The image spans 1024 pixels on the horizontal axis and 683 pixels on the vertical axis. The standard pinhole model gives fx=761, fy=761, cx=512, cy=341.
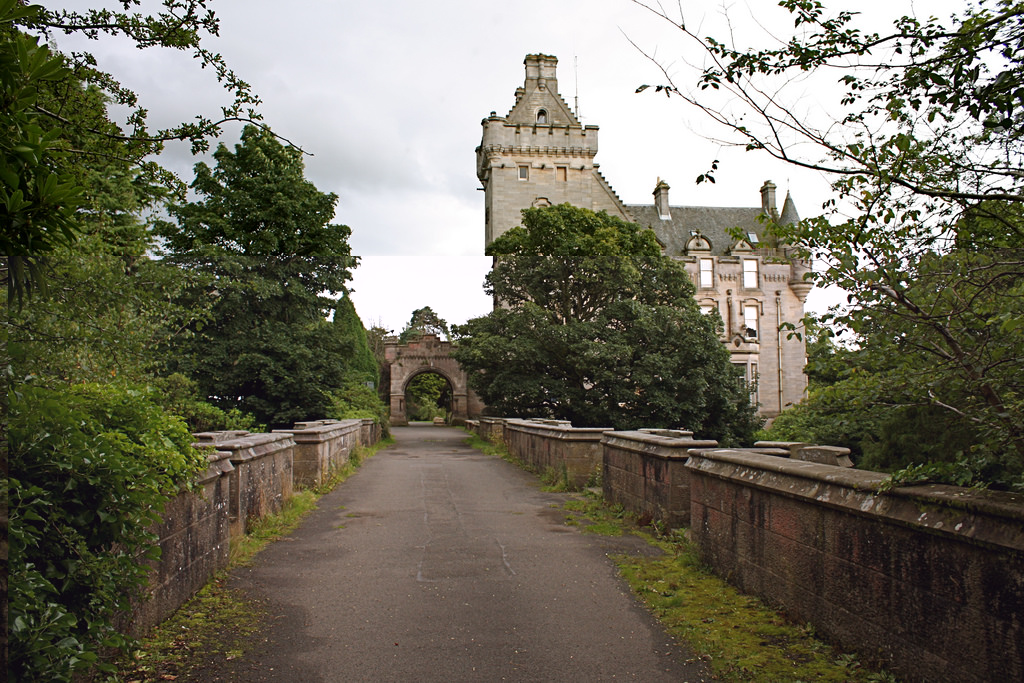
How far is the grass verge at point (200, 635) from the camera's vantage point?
409 centimetres

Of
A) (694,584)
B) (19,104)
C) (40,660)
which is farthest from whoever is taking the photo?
(694,584)

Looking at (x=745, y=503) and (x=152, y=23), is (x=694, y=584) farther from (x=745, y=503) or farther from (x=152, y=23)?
(x=152, y=23)

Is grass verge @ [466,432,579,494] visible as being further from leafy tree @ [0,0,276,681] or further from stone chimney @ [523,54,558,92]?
stone chimney @ [523,54,558,92]

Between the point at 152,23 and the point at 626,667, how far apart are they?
18.5 ft

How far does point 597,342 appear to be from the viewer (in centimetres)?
2695

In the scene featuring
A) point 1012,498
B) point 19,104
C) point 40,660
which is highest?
point 19,104

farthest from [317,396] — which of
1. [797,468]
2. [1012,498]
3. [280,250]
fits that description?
[1012,498]

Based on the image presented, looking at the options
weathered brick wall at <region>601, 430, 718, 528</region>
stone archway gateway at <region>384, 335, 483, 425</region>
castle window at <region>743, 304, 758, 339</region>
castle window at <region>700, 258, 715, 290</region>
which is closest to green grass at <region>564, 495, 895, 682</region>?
weathered brick wall at <region>601, 430, 718, 528</region>

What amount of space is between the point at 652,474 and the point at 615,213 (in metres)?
37.6

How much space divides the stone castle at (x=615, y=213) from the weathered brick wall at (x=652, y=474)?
32514mm

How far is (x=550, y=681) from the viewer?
409 centimetres

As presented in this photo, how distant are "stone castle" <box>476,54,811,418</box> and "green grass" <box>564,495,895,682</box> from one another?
3589 centimetres

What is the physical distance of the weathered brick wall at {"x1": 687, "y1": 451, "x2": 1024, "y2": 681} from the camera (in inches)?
123

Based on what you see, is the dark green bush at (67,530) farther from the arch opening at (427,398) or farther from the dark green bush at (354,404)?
the arch opening at (427,398)
